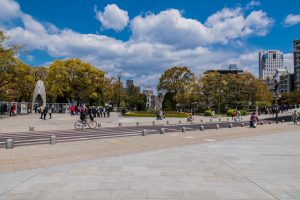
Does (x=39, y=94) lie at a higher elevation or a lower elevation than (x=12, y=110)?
higher

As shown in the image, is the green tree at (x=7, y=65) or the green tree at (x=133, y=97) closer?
the green tree at (x=7, y=65)

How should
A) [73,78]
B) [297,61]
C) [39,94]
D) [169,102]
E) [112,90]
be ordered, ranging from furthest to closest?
[297,61] < [112,90] < [73,78] < [169,102] < [39,94]

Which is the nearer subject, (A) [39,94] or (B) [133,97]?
(A) [39,94]

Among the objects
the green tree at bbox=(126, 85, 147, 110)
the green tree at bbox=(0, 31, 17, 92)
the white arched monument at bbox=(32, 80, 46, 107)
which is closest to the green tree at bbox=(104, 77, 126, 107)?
the green tree at bbox=(126, 85, 147, 110)

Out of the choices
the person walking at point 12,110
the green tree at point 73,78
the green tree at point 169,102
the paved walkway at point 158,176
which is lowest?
the paved walkway at point 158,176

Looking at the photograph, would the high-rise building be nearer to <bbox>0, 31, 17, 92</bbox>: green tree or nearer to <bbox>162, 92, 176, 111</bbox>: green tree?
<bbox>162, 92, 176, 111</bbox>: green tree

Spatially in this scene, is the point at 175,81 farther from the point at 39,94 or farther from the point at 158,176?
the point at 158,176

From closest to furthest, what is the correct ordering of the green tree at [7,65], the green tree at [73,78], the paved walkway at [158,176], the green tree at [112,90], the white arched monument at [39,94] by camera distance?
1. the paved walkway at [158,176]
2. the green tree at [7,65]
3. the white arched monument at [39,94]
4. the green tree at [73,78]
5. the green tree at [112,90]

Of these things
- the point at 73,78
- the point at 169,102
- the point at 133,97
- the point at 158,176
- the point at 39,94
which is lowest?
the point at 158,176

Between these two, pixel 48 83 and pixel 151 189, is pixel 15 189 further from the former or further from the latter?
pixel 48 83

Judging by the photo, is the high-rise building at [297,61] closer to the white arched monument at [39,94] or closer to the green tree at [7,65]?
the white arched monument at [39,94]

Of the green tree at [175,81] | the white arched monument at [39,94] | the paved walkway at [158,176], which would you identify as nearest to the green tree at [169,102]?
the green tree at [175,81]

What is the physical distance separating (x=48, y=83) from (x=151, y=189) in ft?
183

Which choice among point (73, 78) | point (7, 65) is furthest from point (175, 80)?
point (7, 65)
